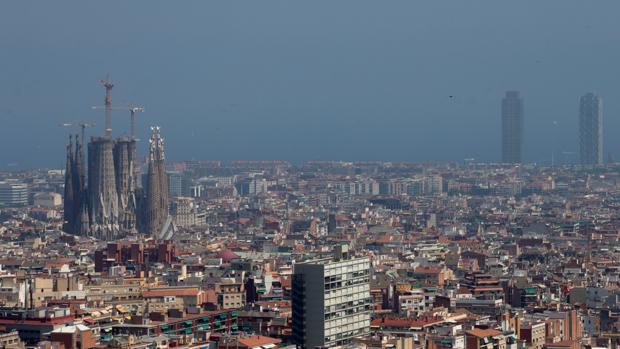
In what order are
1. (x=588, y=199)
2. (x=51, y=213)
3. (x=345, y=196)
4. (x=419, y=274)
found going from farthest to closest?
1. (x=345, y=196)
2. (x=588, y=199)
3. (x=51, y=213)
4. (x=419, y=274)

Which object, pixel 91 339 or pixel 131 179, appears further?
pixel 131 179

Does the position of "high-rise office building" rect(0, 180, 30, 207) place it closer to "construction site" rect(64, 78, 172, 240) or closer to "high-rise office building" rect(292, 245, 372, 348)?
"construction site" rect(64, 78, 172, 240)

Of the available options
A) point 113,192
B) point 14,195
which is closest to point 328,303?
point 113,192

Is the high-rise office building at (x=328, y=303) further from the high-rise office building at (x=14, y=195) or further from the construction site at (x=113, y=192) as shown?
the high-rise office building at (x=14, y=195)

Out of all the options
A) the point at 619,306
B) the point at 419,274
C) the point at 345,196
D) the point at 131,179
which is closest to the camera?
the point at 619,306

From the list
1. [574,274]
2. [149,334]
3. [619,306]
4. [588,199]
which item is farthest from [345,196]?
[149,334]

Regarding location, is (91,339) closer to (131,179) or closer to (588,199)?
(131,179)

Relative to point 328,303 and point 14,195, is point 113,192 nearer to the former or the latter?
point 14,195

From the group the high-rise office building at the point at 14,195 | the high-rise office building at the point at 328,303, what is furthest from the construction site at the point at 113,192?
the high-rise office building at the point at 328,303
